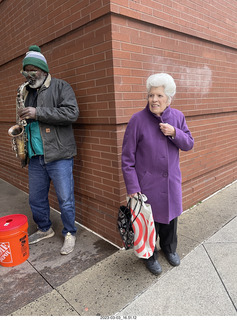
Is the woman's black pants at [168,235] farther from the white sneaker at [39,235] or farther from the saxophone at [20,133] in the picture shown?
the saxophone at [20,133]

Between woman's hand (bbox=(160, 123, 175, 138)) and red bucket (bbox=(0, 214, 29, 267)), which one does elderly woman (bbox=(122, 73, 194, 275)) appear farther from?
red bucket (bbox=(0, 214, 29, 267))

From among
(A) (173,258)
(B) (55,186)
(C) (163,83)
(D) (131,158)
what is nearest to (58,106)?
(B) (55,186)

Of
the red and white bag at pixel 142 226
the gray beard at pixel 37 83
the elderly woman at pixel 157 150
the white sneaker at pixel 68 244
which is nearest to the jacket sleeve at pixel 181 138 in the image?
the elderly woman at pixel 157 150

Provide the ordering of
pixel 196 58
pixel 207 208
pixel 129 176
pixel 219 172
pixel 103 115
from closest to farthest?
pixel 129 176, pixel 103 115, pixel 196 58, pixel 207 208, pixel 219 172

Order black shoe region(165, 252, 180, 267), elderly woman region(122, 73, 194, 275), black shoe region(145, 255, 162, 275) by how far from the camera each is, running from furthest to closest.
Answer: black shoe region(165, 252, 180, 267)
black shoe region(145, 255, 162, 275)
elderly woman region(122, 73, 194, 275)

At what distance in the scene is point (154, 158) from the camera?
219 cm

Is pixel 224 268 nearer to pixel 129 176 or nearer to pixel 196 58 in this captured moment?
pixel 129 176

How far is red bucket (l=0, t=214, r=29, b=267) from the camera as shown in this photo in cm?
254

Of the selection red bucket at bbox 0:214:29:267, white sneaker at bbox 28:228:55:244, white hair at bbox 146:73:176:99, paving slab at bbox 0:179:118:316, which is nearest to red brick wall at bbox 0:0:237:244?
paving slab at bbox 0:179:118:316

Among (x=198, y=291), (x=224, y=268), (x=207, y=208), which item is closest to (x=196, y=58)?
(x=207, y=208)

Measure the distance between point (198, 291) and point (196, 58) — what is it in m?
3.04

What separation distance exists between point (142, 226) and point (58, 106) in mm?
A: 1589

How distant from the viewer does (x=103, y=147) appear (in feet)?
9.40

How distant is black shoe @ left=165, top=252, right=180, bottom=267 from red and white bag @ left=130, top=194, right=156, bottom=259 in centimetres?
40
